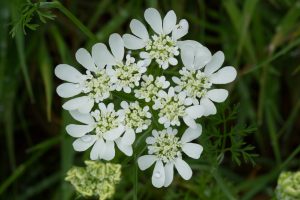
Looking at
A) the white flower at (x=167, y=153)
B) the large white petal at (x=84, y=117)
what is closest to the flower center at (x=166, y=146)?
the white flower at (x=167, y=153)

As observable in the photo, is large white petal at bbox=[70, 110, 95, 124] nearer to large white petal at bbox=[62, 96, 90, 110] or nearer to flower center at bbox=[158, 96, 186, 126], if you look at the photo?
large white petal at bbox=[62, 96, 90, 110]

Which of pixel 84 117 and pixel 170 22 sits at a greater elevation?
pixel 170 22

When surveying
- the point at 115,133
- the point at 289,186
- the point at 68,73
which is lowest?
the point at 289,186

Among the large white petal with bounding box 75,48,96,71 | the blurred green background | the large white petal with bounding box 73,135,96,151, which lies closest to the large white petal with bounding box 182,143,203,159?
the large white petal with bounding box 73,135,96,151

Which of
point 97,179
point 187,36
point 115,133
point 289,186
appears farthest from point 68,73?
point 187,36

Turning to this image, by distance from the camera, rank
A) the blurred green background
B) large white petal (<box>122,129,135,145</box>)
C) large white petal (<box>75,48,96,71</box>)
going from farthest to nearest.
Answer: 1. the blurred green background
2. large white petal (<box>75,48,96,71</box>)
3. large white petal (<box>122,129,135,145</box>)

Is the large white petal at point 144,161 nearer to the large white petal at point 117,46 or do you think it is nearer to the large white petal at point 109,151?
the large white petal at point 109,151

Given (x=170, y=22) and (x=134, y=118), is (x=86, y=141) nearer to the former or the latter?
(x=134, y=118)
